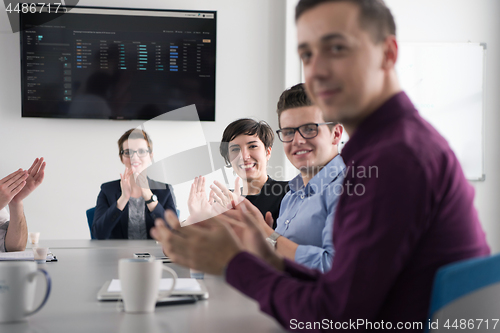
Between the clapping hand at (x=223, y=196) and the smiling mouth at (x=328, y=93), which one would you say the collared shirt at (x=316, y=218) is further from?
the smiling mouth at (x=328, y=93)

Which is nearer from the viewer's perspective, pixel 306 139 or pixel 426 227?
pixel 426 227

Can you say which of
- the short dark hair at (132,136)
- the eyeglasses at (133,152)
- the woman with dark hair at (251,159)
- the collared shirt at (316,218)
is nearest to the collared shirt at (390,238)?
the collared shirt at (316,218)

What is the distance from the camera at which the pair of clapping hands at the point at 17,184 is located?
74.9 inches

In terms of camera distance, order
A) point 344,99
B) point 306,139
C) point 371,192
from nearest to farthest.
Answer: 1. point 371,192
2. point 344,99
3. point 306,139

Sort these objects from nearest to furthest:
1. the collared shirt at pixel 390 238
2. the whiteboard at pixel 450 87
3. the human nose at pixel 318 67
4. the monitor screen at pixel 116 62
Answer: the collared shirt at pixel 390 238, the human nose at pixel 318 67, the monitor screen at pixel 116 62, the whiteboard at pixel 450 87

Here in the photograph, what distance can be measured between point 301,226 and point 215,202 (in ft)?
1.40

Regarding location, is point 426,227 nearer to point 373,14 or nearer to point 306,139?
point 373,14

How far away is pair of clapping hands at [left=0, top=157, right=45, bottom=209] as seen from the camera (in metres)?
1.90

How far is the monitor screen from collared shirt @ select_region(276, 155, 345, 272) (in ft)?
6.13

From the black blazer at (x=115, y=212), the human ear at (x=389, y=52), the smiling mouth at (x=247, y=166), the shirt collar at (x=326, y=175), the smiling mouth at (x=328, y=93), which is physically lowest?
the black blazer at (x=115, y=212)

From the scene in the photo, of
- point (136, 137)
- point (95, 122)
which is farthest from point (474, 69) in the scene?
point (95, 122)

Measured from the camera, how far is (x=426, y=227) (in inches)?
24.1

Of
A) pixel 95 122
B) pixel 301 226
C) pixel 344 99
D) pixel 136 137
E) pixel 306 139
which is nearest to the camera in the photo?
pixel 344 99

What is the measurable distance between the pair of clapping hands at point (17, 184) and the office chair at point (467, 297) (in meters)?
1.82
